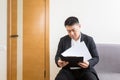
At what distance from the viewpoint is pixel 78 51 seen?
6.89 ft

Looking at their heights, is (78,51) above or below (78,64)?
above

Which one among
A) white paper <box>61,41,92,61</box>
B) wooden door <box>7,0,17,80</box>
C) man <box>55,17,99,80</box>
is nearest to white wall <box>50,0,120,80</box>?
wooden door <box>7,0,17,80</box>

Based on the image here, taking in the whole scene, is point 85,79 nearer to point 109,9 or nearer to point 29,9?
point 109,9

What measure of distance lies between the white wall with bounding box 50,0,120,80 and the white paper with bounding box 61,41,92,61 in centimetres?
95

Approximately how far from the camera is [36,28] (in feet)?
10.4

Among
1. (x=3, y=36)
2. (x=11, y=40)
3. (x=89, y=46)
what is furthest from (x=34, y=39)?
(x=89, y=46)

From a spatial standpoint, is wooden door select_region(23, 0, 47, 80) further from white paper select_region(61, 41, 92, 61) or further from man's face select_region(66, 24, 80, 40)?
white paper select_region(61, 41, 92, 61)

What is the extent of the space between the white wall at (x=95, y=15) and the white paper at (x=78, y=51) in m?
0.95

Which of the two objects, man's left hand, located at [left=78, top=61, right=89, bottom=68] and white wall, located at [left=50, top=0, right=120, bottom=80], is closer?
man's left hand, located at [left=78, top=61, right=89, bottom=68]

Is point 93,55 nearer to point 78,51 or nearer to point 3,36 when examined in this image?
point 78,51

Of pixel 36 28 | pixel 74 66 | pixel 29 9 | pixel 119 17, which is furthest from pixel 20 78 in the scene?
pixel 119 17

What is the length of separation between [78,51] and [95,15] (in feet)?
3.62

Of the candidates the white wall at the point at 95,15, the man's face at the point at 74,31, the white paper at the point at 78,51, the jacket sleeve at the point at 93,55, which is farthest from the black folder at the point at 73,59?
the white wall at the point at 95,15

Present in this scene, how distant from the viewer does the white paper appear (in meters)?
2.09
